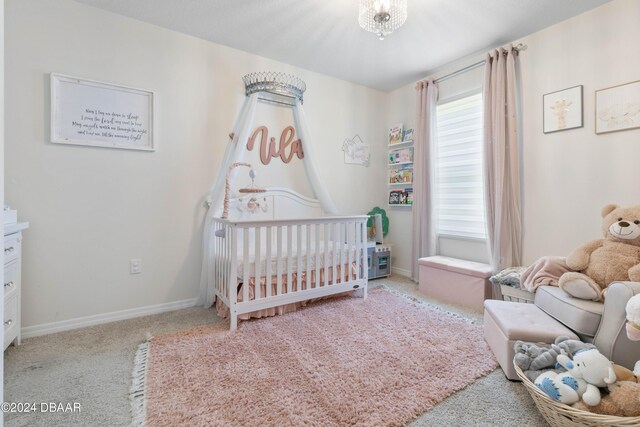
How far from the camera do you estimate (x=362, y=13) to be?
1902mm

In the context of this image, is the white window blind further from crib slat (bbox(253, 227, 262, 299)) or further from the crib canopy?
crib slat (bbox(253, 227, 262, 299))

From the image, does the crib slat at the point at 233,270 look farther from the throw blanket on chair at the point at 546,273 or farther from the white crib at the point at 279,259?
the throw blanket on chair at the point at 546,273

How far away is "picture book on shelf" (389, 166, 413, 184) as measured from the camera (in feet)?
12.0

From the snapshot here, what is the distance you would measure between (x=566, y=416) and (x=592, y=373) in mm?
201

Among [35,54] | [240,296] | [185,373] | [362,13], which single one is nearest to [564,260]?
[362,13]

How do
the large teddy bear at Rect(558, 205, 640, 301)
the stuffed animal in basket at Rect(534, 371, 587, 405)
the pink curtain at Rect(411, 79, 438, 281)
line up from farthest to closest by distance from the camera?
the pink curtain at Rect(411, 79, 438, 281), the large teddy bear at Rect(558, 205, 640, 301), the stuffed animal in basket at Rect(534, 371, 587, 405)

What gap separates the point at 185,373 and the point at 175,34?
2651mm

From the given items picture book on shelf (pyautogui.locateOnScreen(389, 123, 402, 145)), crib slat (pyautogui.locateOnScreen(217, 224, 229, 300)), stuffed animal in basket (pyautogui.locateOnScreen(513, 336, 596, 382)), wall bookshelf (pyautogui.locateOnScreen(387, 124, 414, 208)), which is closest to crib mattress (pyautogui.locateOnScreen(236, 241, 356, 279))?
crib slat (pyautogui.locateOnScreen(217, 224, 229, 300))

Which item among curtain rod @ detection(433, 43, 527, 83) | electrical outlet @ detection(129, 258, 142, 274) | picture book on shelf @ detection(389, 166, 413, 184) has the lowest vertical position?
electrical outlet @ detection(129, 258, 142, 274)

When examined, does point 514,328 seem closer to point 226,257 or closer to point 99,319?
point 226,257

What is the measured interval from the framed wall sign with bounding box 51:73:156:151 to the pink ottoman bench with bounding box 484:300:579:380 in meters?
2.80

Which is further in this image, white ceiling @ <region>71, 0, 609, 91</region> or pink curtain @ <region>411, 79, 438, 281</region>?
pink curtain @ <region>411, 79, 438, 281</region>

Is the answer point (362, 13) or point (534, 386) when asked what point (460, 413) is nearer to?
point (534, 386)

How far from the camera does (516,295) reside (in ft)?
7.33
